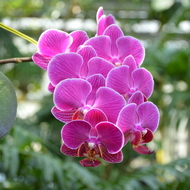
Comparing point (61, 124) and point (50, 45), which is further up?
point (50, 45)

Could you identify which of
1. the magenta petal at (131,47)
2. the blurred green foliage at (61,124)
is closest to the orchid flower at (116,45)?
the magenta petal at (131,47)

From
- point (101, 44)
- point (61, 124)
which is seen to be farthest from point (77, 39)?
point (61, 124)

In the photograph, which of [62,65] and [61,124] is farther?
[61,124]

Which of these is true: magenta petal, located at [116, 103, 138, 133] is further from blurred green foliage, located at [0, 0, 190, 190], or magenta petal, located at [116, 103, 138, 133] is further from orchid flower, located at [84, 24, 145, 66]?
blurred green foliage, located at [0, 0, 190, 190]

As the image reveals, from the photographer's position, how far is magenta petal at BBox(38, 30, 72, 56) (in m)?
0.29

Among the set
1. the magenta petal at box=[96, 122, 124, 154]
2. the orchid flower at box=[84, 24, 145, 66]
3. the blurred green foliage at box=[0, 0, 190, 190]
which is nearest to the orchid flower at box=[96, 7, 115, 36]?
the orchid flower at box=[84, 24, 145, 66]

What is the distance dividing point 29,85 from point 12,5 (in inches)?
63.4

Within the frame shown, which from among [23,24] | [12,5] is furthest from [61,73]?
[23,24]

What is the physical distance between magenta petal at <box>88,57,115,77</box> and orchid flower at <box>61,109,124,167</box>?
0.13ft

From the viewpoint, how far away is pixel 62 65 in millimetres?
268

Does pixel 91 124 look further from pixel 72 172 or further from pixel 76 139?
pixel 72 172

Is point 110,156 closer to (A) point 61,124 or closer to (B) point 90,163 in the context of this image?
(B) point 90,163

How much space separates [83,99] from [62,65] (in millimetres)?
34

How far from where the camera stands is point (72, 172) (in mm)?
1380
